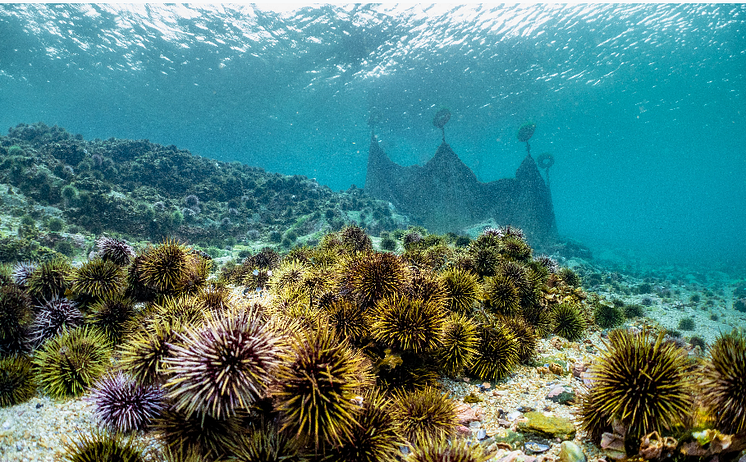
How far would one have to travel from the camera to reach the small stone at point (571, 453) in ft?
8.40

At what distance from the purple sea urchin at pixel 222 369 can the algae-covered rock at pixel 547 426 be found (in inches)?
120

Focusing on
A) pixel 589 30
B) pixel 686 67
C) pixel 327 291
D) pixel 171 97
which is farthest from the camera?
pixel 171 97

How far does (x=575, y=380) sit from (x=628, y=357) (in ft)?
8.71

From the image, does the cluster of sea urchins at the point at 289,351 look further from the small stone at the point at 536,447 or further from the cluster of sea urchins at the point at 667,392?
the small stone at the point at 536,447

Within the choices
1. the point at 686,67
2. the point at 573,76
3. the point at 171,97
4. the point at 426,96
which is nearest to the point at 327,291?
the point at 426,96

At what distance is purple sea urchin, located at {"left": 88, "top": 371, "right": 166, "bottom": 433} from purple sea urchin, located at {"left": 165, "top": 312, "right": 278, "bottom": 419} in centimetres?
114

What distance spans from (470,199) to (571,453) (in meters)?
37.9

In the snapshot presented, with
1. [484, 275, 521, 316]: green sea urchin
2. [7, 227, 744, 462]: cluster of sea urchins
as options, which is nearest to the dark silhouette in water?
[7, 227, 744, 462]: cluster of sea urchins

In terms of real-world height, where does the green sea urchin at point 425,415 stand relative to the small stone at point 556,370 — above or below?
below

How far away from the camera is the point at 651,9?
27609 mm

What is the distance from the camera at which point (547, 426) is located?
314 cm

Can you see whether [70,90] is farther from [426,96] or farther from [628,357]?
[628,357]

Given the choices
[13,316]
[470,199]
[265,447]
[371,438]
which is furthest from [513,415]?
[470,199]

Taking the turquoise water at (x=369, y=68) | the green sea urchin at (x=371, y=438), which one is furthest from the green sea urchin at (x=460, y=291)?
the turquoise water at (x=369, y=68)
